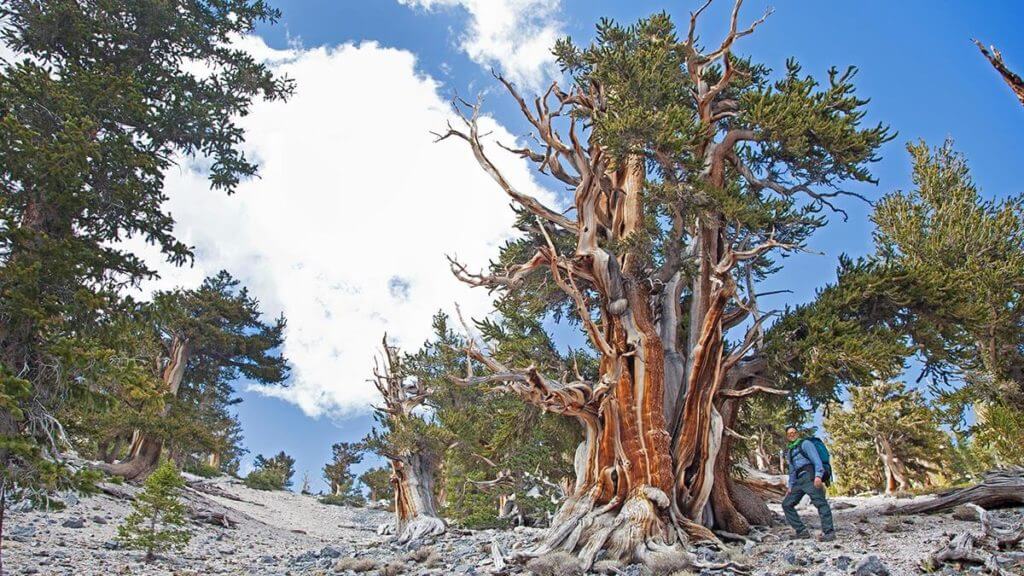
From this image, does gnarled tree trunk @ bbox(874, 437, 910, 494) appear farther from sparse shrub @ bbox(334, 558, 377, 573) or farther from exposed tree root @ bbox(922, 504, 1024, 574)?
sparse shrub @ bbox(334, 558, 377, 573)

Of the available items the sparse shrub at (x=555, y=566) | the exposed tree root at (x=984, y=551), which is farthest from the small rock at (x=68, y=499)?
the exposed tree root at (x=984, y=551)

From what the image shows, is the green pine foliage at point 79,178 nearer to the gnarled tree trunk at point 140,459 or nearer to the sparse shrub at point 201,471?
the gnarled tree trunk at point 140,459

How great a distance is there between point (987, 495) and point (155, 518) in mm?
11846

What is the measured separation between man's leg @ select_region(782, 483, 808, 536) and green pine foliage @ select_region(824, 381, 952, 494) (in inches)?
592

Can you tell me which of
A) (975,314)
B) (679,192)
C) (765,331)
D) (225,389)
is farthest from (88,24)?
(225,389)

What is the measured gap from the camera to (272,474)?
33.8 metres

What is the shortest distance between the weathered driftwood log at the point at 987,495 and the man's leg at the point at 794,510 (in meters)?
2.18

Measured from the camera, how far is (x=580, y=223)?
30.3ft

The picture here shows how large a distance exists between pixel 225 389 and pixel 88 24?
1879 centimetres

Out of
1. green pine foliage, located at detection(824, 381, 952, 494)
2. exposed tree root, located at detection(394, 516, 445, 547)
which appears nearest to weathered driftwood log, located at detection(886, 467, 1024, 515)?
exposed tree root, located at detection(394, 516, 445, 547)

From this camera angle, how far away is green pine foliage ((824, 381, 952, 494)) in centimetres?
2102

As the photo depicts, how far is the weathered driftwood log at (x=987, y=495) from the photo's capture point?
7.53 meters

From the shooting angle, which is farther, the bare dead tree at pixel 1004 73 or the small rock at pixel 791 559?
the small rock at pixel 791 559

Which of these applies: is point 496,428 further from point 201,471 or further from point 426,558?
point 201,471
